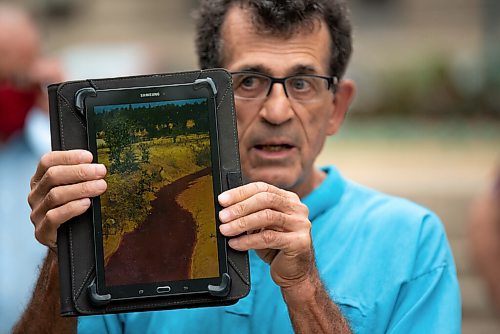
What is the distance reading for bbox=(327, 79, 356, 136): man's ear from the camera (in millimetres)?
3079

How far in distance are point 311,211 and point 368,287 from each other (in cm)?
34

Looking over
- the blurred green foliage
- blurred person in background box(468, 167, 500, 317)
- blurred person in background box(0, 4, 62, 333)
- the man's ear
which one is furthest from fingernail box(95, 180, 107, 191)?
the blurred green foliage

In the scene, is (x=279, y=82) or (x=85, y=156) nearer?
→ (x=85, y=156)

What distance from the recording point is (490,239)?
3.44 metres

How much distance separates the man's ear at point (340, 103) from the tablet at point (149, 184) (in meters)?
0.80

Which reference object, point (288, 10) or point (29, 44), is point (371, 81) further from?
point (288, 10)

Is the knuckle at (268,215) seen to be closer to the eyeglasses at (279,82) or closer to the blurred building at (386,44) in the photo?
the eyeglasses at (279,82)

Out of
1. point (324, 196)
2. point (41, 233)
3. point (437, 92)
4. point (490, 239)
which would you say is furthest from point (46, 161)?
point (437, 92)

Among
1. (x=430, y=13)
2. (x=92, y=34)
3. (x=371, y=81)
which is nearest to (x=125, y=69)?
(x=371, y=81)

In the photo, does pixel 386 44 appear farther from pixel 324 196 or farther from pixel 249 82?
pixel 249 82

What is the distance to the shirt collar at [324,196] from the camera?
2.96m

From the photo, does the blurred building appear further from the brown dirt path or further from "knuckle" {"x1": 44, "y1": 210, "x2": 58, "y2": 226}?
"knuckle" {"x1": 44, "y1": 210, "x2": 58, "y2": 226}

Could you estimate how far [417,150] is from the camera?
1092cm

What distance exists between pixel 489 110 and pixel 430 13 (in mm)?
7250
